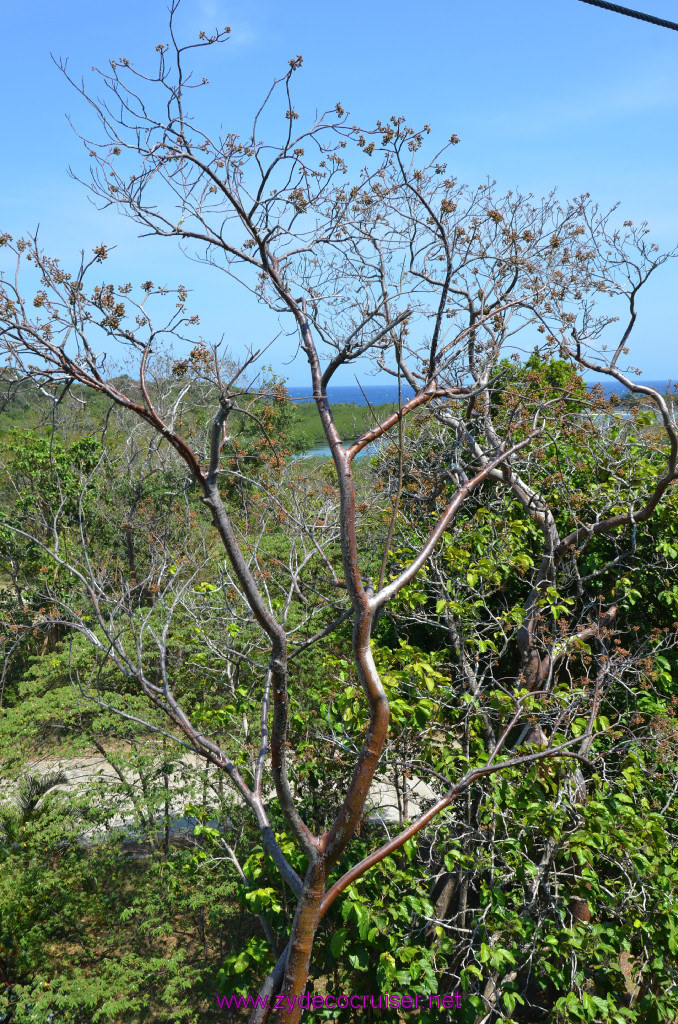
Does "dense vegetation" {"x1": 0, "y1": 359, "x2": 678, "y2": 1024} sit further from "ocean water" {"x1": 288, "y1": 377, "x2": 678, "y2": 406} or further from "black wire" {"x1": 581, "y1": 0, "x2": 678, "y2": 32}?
"black wire" {"x1": 581, "y1": 0, "x2": 678, "y2": 32}

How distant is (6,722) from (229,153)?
6478 mm

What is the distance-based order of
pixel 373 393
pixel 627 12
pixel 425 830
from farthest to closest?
1. pixel 373 393
2. pixel 425 830
3. pixel 627 12

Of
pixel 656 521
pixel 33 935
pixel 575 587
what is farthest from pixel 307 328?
pixel 33 935

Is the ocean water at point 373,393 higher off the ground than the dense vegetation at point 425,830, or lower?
higher

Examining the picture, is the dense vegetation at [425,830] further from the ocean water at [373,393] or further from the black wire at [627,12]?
the black wire at [627,12]

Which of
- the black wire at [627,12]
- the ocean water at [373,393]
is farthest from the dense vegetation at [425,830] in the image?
the black wire at [627,12]

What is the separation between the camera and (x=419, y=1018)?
12.4ft

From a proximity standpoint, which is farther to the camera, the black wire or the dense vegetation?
the dense vegetation

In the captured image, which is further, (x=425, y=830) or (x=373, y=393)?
(x=373, y=393)

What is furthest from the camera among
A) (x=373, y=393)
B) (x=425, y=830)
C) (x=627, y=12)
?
(x=373, y=393)

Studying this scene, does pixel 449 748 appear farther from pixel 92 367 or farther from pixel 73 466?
pixel 73 466

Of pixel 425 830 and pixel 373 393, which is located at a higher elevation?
pixel 373 393

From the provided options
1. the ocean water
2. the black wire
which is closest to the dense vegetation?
the ocean water

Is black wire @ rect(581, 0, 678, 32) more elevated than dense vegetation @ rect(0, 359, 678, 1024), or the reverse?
black wire @ rect(581, 0, 678, 32)
